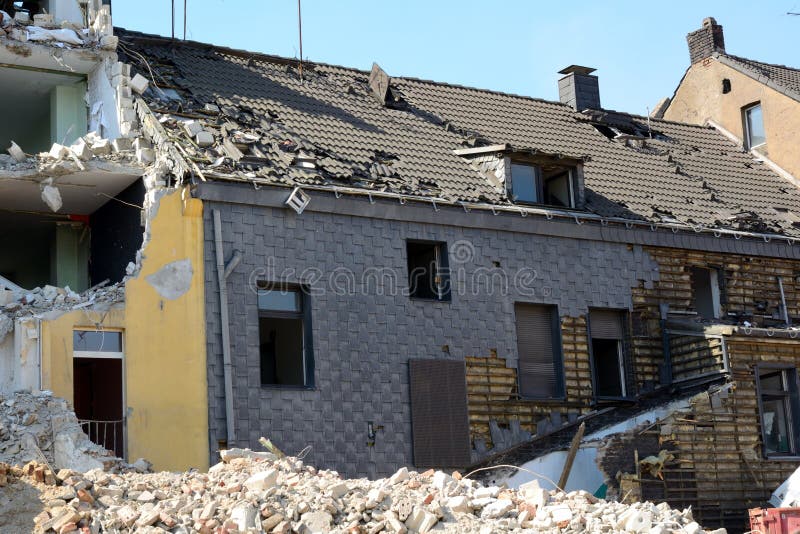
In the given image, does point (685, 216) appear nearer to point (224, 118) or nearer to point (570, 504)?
point (224, 118)

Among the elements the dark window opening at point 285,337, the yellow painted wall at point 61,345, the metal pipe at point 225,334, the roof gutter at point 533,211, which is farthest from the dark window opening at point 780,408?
the yellow painted wall at point 61,345

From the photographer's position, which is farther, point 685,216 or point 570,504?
point 685,216

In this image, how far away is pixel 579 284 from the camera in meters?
23.7

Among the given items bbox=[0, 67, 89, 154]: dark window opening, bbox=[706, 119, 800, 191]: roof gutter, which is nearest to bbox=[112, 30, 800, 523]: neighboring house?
bbox=[0, 67, 89, 154]: dark window opening

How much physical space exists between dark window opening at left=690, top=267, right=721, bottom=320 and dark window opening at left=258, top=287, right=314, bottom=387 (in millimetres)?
9203

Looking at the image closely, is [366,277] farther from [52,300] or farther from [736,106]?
[736,106]

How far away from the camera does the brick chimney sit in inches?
1177

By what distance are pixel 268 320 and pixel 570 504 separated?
7287 mm

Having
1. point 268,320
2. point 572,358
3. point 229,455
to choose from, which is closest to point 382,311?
point 268,320

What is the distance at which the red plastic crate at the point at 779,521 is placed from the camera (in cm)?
1741

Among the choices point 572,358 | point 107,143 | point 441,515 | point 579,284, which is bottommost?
point 441,515

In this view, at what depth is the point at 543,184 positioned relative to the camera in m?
24.4

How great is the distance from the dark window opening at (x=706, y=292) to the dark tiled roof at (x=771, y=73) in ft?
21.5

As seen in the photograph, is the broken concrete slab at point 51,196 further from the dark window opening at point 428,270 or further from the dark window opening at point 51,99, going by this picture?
the dark window opening at point 428,270
